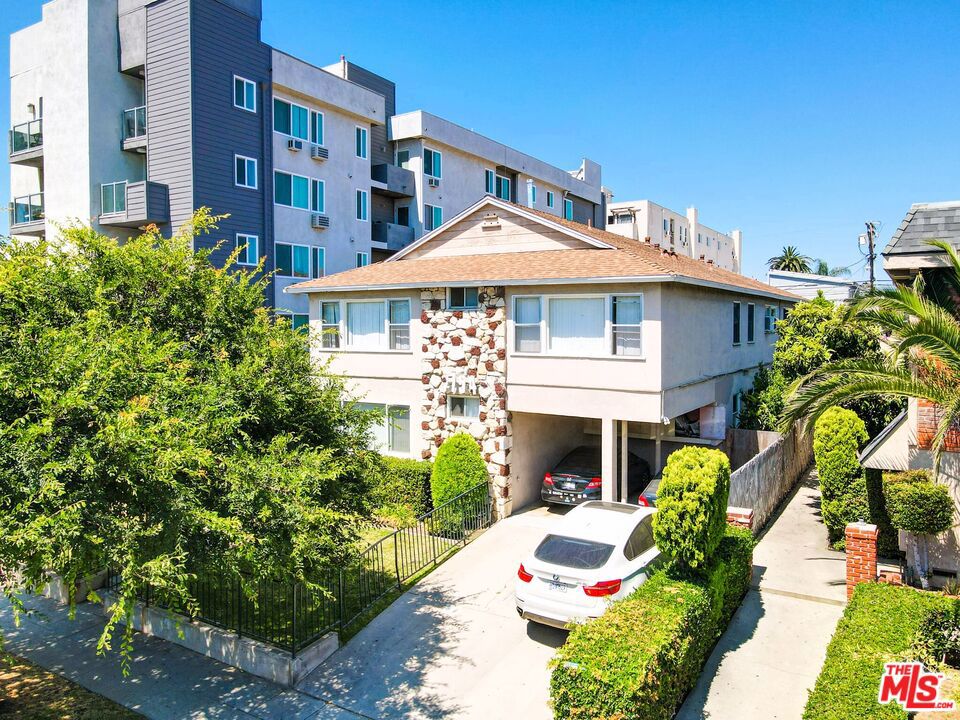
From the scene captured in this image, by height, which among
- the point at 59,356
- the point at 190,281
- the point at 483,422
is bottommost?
the point at 483,422

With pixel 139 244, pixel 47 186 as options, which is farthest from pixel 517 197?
pixel 139 244

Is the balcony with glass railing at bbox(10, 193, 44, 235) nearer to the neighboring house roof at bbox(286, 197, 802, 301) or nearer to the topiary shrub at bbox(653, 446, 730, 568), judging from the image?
the neighboring house roof at bbox(286, 197, 802, 301)

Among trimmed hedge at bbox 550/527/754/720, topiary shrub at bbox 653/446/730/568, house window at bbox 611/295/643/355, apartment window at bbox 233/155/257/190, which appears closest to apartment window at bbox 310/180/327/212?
apartment window at bbox 233/155/257/190

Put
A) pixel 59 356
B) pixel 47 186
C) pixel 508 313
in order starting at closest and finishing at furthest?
1. pixel 59 356
2. pixel 508 313
3. pixel 47 186

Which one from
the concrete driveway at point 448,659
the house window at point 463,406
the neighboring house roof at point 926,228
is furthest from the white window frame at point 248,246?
the neighboring house roof at point 926,228

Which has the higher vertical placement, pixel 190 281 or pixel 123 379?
pixel 190 281

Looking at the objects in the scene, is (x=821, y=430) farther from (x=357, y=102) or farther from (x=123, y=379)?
(x=357, y=102)
